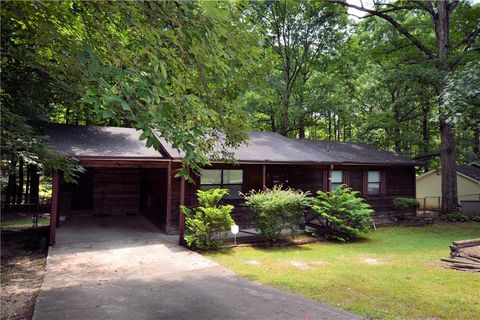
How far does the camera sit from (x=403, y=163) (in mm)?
16797

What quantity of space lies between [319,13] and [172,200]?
17.7 meters

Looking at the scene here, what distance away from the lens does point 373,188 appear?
16.7m

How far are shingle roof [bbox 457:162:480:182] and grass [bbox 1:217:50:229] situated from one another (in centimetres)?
2714

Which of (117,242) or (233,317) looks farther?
(117,242)

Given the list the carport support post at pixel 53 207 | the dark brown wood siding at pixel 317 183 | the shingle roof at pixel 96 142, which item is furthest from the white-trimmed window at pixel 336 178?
the carport support post at pixel 53 207

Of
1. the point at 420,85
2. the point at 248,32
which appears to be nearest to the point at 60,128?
the point at 248,32

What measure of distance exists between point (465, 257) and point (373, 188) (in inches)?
326

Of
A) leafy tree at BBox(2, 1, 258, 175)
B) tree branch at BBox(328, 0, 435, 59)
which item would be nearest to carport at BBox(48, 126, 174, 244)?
leafy tree at BBox(2, 1, 258, 175)

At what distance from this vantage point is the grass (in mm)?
14207

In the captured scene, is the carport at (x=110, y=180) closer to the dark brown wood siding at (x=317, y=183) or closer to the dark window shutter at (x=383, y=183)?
the dark brown wood siding at (x=317, y=183)

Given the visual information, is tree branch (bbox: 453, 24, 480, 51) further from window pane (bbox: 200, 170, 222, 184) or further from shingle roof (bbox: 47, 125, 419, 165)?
window pane (bbox: 200, 170, 222, 184)

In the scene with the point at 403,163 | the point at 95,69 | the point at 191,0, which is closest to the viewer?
the point at 95,69

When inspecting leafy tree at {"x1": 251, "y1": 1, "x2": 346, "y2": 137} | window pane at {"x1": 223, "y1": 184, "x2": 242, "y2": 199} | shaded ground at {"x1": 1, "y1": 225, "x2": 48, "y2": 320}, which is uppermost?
leafy tree at {"x1": 251, "y1": 1, "x2": 346, "y2": 137}

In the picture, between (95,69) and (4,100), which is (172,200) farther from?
(95,69)
